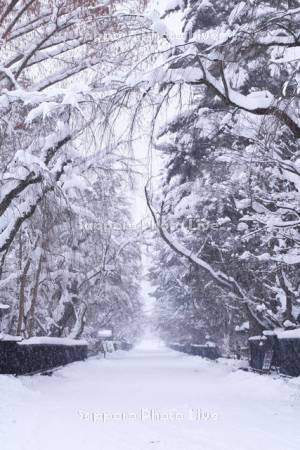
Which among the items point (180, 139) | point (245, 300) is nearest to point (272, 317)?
point (245, 300)

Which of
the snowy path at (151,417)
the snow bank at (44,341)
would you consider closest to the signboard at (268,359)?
the snowy path at (151,417)

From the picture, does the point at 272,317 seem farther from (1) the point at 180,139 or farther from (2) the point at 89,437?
(2) the point at 89,437

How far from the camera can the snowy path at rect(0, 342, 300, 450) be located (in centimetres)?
588

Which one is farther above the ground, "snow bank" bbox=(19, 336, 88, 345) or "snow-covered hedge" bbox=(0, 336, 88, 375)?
"snow bank" bbox=(19, 336, 88, 345)

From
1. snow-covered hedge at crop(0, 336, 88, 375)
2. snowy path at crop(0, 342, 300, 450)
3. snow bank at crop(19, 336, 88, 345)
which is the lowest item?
snowy path at crop(0, 342, 300, 450)

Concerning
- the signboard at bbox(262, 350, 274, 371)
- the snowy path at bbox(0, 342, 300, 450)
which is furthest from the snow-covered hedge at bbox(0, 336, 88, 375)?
the signboard at bbox(262, 350, 274, 371)

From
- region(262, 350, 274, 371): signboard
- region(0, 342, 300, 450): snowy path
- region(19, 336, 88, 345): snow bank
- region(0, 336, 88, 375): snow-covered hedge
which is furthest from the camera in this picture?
region(262, 350, 274, 371): signboard

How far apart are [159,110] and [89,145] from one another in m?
1.41

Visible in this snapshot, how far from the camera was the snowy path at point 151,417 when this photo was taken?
19.3 ft

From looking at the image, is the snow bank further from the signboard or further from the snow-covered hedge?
the signboard

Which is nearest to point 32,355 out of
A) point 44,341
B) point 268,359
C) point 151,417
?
point 44,341

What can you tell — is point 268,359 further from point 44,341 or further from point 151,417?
point 151,417

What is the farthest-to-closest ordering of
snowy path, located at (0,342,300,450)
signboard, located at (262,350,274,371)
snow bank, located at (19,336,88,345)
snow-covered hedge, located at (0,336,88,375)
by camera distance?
signboard, located at (262,350,274,371)
snow bank, located at (19,336,88,345)
snow-covered hedge, located at (0,336,88,375)
snowy path, located at (0,342,300,450)

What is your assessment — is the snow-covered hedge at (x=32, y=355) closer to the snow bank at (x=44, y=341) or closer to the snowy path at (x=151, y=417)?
the snow bank at (x=44, y=341)
